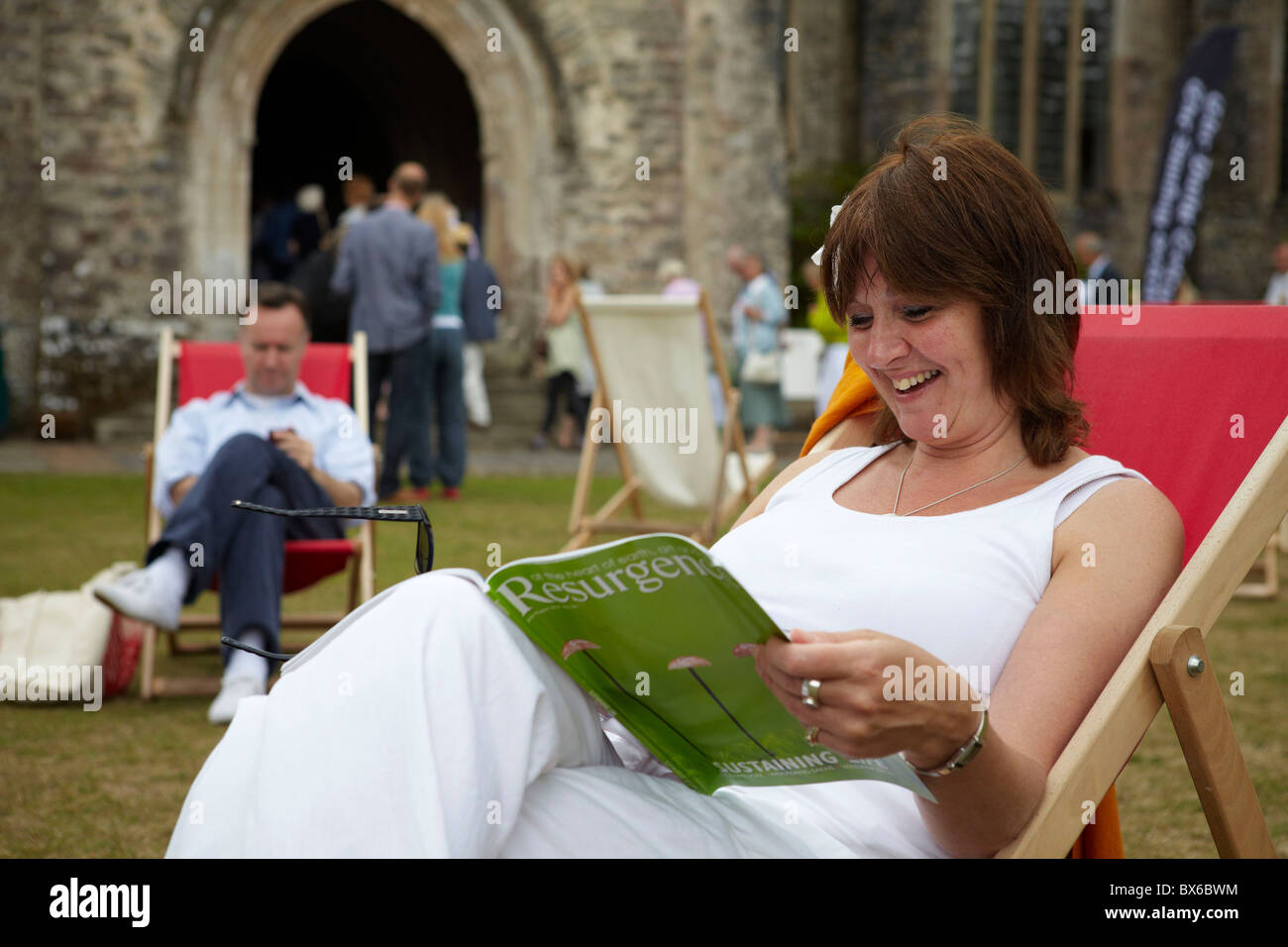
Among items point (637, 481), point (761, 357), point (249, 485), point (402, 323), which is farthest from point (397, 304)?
point (249, 485)

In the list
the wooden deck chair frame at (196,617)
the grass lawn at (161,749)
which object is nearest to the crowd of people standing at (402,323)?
the grass lawn at (161,749)

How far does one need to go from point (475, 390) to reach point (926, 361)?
1022cm

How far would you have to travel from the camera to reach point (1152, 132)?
60.0 feet

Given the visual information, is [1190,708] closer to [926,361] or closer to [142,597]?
[926,361]

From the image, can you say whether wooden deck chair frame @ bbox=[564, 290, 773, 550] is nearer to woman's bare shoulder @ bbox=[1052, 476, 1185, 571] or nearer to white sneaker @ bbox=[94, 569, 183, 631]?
white sneaker @ bbox=[94, 569, 183, 631]

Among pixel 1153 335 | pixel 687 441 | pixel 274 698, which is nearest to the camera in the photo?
pixel 274 698

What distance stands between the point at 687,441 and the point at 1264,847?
14.8ft

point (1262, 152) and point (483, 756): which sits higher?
point (1262, 152)

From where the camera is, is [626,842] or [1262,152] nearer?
[626,842]

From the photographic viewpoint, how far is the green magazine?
1360 millimetres

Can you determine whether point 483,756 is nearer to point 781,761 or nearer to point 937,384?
point 781,761

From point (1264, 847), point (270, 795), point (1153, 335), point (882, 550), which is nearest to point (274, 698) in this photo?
point (270, 795)

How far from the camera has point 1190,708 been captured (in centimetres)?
162

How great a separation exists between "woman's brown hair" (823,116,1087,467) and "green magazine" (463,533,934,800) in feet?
1.75
